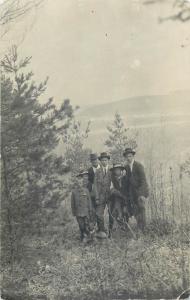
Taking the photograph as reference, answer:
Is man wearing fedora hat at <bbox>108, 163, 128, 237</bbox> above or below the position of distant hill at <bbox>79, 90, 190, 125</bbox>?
below

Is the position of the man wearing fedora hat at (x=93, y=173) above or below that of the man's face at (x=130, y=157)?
below

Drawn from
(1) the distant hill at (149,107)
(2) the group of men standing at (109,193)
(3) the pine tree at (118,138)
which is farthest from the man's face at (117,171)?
(1) the distant hill at (149,107)

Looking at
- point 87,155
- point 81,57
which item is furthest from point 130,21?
point 87,155

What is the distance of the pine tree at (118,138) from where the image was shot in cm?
438

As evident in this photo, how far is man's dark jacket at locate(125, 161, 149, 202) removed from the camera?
14.6 ft

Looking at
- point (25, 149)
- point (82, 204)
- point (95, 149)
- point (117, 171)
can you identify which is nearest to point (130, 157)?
point (117, 171)

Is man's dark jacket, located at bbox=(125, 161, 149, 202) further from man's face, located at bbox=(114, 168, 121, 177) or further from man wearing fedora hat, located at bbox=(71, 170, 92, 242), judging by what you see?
man wearing fedora hat, located at bbox=(71, 170, 92, 242)

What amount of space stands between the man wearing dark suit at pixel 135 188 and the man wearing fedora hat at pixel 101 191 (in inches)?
6.3

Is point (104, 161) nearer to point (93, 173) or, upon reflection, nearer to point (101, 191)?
point (93, 173)

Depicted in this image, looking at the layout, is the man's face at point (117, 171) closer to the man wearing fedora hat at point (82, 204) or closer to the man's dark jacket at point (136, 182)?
the man's dark jacket at point (136, 182)

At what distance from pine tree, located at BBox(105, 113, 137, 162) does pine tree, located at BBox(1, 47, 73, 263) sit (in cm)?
39

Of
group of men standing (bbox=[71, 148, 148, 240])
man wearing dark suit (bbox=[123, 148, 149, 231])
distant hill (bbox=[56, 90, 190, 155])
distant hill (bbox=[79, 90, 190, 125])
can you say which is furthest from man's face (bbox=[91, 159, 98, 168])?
distant hill (bbox=[79, 90, 190, 125])

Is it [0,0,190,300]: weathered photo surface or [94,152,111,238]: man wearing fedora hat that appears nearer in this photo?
[0,0,190,300]: weathered photo surface

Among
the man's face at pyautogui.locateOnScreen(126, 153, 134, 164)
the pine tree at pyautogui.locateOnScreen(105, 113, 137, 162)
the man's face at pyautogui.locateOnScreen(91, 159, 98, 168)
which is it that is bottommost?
the man's face at pyautogui.locateOnScreen(91, 159, 98, 168)
